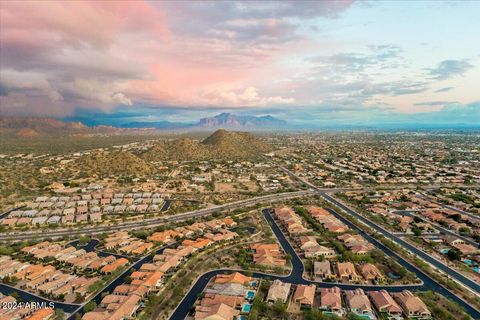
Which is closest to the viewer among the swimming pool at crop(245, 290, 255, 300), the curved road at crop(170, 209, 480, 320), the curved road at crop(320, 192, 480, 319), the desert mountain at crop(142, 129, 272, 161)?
the curved road at crop(170, 209, 480, 320)

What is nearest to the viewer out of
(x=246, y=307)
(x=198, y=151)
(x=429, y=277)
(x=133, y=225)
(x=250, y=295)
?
(x=246, y=307)

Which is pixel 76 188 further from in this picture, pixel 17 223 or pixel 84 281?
pixel 84 281

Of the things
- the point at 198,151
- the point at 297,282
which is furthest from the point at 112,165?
the point at 297,282

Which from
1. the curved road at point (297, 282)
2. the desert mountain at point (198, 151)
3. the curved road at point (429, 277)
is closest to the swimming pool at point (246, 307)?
the curved road at point (297, 282)

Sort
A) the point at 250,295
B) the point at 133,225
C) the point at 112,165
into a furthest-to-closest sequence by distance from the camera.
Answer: the point at 112,165, the point at 133,225, the point at 250,295

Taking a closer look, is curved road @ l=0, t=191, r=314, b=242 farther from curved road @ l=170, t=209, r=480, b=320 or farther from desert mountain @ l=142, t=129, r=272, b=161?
desert mountain @ l=142, t=129, r=272, b=161

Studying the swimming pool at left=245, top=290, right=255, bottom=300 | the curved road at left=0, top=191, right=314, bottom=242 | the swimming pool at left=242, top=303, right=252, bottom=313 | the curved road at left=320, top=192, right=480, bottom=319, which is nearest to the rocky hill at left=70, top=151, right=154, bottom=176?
the curved road at left=0, top=191, right=314, bottom=242

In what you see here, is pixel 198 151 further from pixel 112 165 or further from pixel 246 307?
pixel 246 307

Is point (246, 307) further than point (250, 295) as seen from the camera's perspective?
No

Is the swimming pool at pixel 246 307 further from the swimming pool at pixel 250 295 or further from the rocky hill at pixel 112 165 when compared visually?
the rocky hill at pixel 112 165
